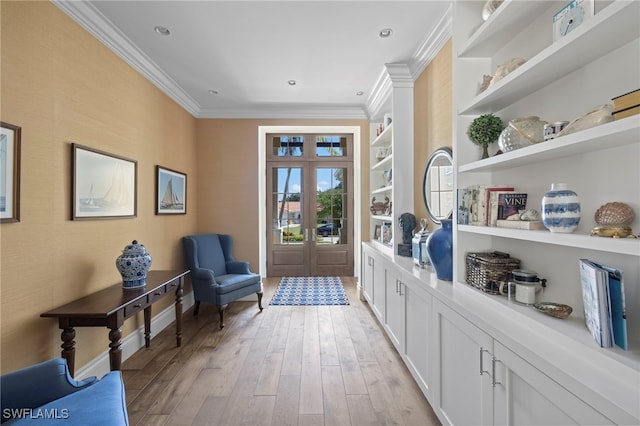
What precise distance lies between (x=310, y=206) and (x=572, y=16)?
4346 mm

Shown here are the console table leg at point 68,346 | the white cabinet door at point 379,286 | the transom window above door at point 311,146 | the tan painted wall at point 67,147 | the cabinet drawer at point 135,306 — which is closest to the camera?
the tan painted wall at point 67,147

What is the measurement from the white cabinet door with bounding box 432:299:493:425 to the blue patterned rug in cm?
236

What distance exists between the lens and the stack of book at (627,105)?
876 mm

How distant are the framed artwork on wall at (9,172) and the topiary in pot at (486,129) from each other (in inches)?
105

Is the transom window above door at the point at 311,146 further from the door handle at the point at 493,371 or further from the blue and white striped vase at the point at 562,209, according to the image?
the door handle at the point at 493,371

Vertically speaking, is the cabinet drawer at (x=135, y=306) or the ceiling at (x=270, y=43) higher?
the ceiling at (x=270, y=43)

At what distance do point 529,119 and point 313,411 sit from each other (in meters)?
2.14

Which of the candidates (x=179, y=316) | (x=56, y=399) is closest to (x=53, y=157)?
(x=56, y=399)

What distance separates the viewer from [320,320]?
11.3 ft

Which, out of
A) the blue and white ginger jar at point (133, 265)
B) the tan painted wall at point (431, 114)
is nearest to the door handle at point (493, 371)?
the tan painted wall at point (431, 114)

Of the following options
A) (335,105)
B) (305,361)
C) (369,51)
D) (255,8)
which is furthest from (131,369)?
(335,105)

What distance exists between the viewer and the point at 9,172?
1.61 metres

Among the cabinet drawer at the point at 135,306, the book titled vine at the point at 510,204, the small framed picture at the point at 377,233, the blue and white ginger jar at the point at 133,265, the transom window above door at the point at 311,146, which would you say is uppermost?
the transom window above door at the point at 311,146

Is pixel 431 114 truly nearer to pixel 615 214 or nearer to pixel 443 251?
pixel 443 251
